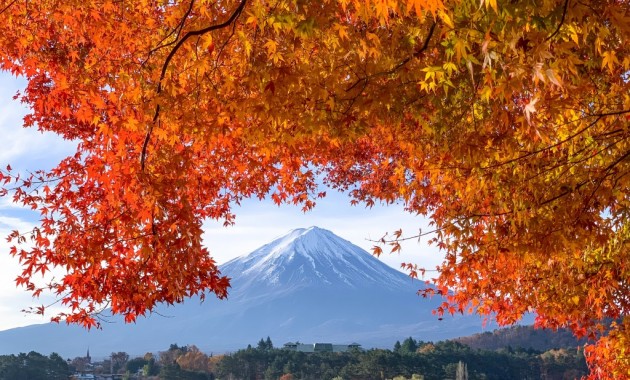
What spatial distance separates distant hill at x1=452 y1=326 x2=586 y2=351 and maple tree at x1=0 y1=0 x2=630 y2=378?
70.9 metres

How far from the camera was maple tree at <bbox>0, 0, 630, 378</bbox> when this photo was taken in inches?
241

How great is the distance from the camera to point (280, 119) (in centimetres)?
634

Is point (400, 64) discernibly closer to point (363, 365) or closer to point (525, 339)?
point (363, 365)

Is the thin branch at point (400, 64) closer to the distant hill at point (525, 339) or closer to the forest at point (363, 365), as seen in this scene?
the forest at point (363, 365)

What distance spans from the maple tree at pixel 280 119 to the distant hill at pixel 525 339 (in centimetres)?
7087

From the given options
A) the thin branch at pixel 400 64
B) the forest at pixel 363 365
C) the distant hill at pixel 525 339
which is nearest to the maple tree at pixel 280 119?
the thin branch at pixel 400 64

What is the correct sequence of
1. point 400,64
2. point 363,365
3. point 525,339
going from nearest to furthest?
point 400,64 → point 363,365 → point 525,339

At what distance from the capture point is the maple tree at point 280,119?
6.12 meters

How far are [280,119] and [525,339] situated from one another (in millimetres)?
79857

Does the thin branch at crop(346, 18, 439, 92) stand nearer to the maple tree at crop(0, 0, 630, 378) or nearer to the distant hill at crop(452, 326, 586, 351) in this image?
the maple tree at crop(0, 0, 630, 378)

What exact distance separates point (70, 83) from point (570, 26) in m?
6.33

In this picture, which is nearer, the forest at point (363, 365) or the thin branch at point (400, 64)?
the thin branch at point (400, 64)

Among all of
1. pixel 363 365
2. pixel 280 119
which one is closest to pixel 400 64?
pixel 280 119

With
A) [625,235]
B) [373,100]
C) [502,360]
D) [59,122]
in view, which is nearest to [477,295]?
[625,235]
